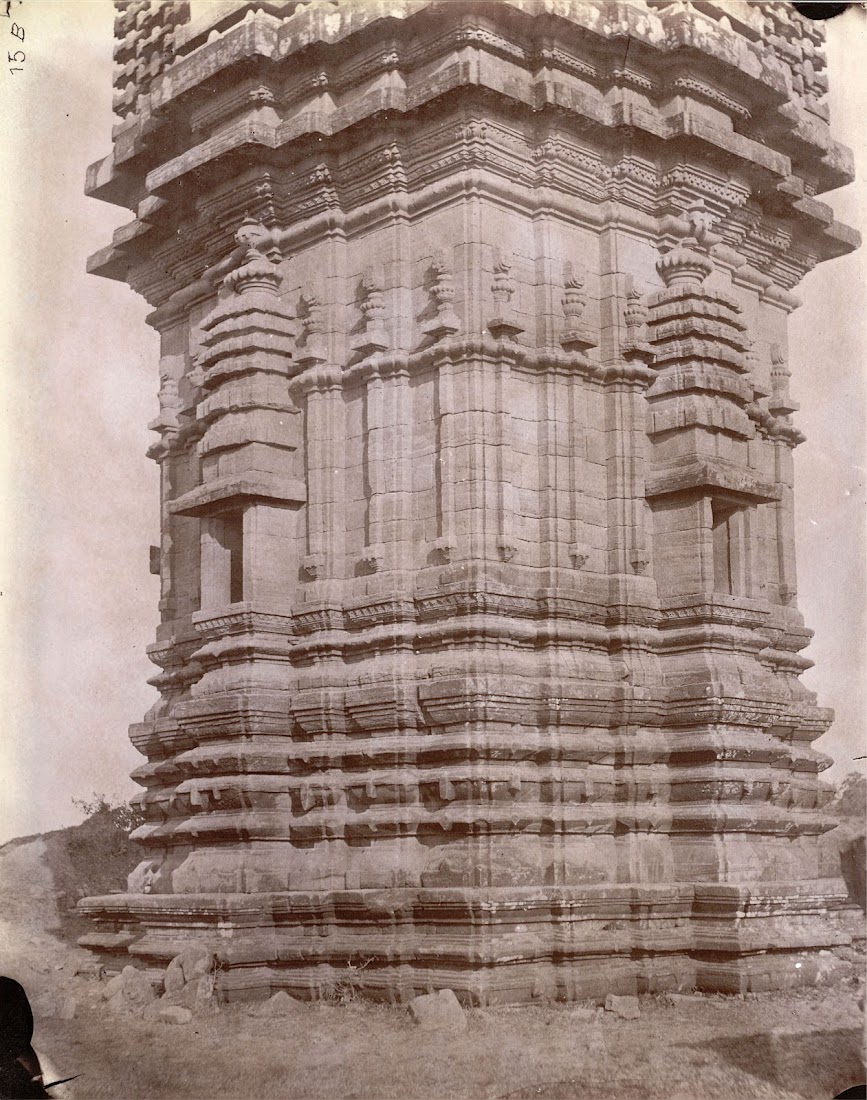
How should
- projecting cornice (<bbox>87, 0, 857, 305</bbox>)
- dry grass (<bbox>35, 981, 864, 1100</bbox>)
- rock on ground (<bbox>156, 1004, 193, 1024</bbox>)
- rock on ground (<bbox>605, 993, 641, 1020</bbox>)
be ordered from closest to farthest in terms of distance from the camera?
dry grass (<bbox>35, 981, 864, 1100</bbox>) → rock on ground (<bbox>605, 993, 641, 1020</bbox>) → rock on ground (<bbox>156, 1004, 193, 1024</bbox>) → projecting cornice (<bbox>87, 0, 857, 305</bbox>)

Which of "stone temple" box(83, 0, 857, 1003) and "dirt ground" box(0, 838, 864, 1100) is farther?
"stone temple" box(83, 0, 857, 1003)

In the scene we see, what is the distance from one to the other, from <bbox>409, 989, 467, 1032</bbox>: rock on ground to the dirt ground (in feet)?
0.36

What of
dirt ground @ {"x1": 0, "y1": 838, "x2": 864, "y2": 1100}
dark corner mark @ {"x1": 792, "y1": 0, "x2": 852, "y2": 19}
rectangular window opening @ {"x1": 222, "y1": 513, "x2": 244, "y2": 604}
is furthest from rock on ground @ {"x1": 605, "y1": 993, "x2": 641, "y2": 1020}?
dark corner mark @ {"x1": 792, "y1": 0, "x2": 852, "y2": 19}

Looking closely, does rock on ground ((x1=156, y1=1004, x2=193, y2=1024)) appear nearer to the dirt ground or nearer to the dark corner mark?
the dirt ground

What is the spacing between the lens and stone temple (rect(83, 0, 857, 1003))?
15047mm

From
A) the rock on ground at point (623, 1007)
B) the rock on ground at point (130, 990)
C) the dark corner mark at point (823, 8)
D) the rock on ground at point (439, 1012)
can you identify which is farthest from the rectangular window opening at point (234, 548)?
the dark corner mark at point (823, 8)

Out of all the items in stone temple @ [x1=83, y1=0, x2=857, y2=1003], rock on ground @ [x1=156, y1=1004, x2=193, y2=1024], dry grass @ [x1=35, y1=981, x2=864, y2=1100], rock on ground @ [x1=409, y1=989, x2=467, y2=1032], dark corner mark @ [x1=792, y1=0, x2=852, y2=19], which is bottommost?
dry grass @ [x1=35, y1=981, x2=864, y2=1100]

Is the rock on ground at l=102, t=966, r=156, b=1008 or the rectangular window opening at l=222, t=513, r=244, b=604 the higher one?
the rectangular window opening at l=222, t=513, r=244, b=604

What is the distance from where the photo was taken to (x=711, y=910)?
15.3m

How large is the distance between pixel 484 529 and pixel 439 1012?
478 centimetres

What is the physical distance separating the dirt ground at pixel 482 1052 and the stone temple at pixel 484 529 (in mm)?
603

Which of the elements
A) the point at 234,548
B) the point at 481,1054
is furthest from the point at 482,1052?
the point at 234,548

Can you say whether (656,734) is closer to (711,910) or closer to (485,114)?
(711,910)

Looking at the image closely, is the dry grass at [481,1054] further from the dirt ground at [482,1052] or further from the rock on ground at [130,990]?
the rock on ground at [130,990]
